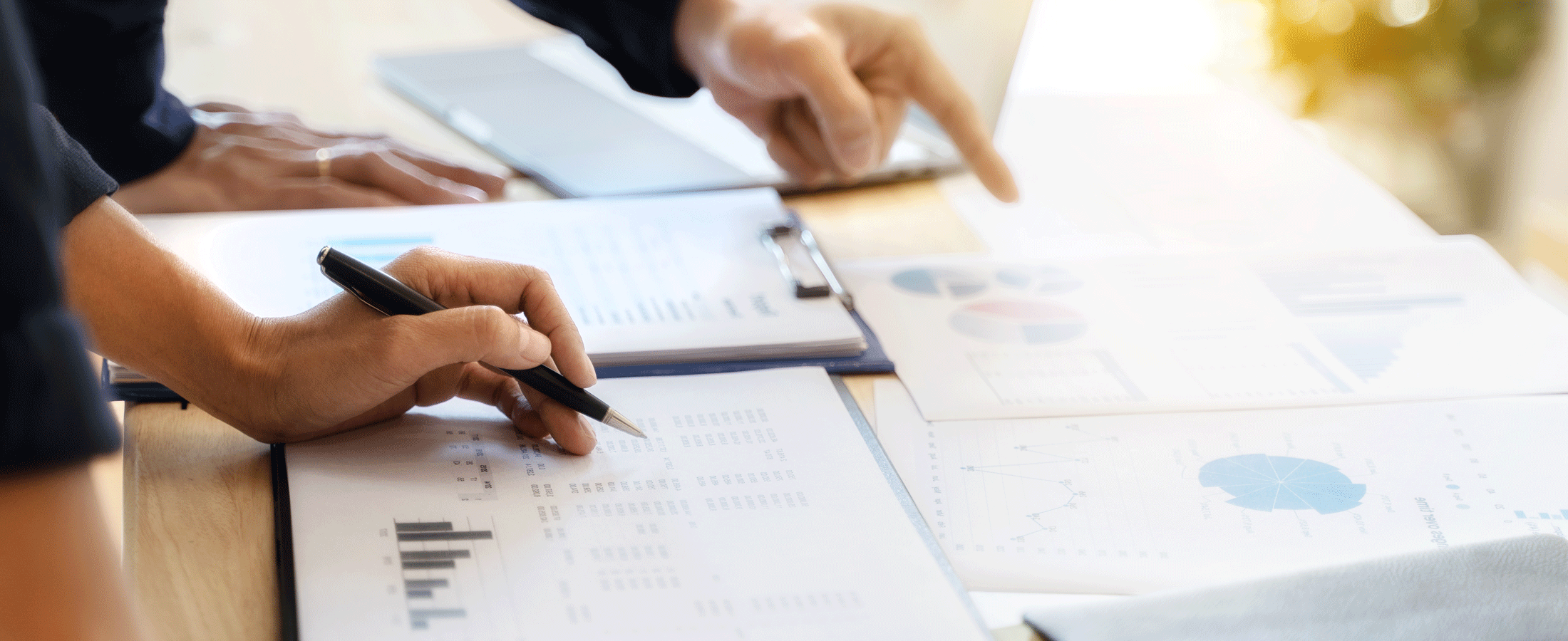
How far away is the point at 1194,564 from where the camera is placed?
22.3 inches

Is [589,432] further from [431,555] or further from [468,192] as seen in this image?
[468,192]

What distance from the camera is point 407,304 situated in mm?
599

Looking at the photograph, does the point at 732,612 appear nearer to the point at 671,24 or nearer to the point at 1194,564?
the point at 1194,564

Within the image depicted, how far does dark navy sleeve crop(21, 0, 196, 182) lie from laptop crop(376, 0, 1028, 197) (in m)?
0.29

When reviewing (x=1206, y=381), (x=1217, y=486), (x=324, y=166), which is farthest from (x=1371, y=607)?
(x=324, y=166)

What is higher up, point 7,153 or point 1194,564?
point 7,153

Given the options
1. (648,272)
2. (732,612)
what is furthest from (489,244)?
(732,612)

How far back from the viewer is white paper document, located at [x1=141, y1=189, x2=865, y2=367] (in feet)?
2.48

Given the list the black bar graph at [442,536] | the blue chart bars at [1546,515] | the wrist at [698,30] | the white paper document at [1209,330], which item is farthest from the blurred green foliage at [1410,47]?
the black bar graph at [442,536]

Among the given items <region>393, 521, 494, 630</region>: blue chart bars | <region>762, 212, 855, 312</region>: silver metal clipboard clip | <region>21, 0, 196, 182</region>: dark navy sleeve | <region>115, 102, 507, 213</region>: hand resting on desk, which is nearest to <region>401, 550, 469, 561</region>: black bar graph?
<region>393, 521, 494, 630</region>: blue chart bars

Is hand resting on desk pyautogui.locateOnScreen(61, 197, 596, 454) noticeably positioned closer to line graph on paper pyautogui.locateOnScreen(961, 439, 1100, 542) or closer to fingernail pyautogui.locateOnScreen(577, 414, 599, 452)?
fingernail pyautogui.locateOnScreen(577, 414, 599, 452)

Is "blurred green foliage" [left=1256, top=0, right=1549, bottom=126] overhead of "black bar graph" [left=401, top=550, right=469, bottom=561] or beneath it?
beneath

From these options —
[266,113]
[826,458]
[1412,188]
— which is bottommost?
[1412,188]

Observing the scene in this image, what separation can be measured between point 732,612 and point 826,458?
5.8 inches
